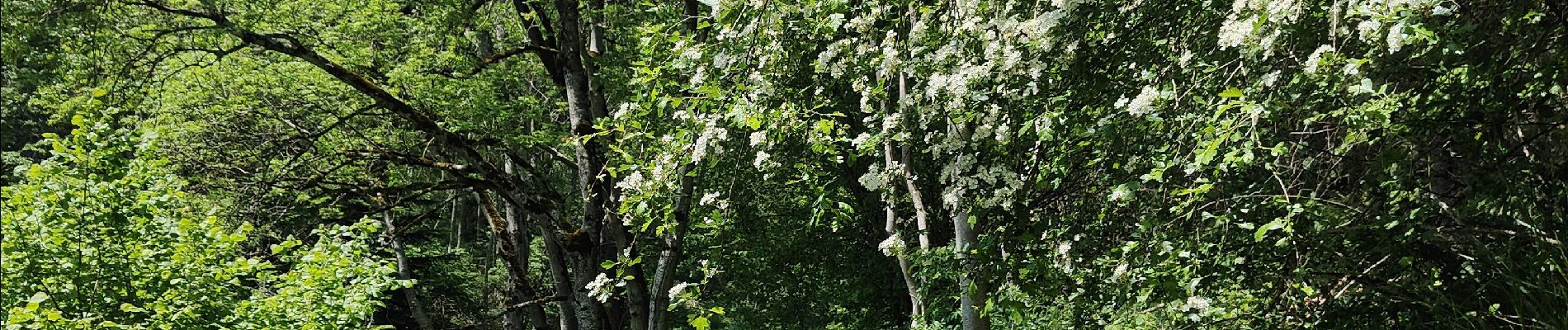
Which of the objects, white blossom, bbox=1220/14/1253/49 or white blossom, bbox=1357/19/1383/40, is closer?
white blossom, bbox=1357/19/1383/40

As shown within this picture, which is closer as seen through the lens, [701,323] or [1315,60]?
[1315,60]

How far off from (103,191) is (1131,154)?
16.1 ft

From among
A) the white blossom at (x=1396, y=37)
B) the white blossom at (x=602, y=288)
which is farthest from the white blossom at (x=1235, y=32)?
the white blossom at (x=602, y=288)

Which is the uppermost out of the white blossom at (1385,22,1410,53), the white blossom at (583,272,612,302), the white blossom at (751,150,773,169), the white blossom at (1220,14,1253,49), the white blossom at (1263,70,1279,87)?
the white blossom at (751,150,773,169)

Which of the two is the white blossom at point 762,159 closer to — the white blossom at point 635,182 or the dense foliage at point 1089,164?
the dense foliage at point 1089,164

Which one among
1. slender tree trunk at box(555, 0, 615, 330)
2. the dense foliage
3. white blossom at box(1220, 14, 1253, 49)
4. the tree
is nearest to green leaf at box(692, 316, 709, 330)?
the dense foliage

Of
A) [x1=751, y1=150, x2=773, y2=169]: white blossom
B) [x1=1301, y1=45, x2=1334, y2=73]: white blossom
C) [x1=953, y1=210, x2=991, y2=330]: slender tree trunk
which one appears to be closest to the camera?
[x1=1301, y1=45, x2=1334, y2=73]: white blossom

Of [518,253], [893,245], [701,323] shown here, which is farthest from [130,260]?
[518,253]

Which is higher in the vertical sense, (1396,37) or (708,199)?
(708,199)

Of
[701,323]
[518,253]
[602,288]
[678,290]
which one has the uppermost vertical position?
[518,253]

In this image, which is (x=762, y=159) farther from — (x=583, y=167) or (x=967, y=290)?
(x=583, y=167)

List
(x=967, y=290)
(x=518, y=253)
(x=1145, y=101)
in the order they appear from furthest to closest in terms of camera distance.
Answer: (x=518, y=253) → (x=967, y=290) → (x=1145, y=101)

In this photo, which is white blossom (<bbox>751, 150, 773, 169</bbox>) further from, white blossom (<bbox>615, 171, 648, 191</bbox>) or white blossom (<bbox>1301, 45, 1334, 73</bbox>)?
white blossom (<bbox>1301, 45, 1334, 73</bbox>)

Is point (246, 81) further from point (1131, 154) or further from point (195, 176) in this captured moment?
point (1131, 154)
